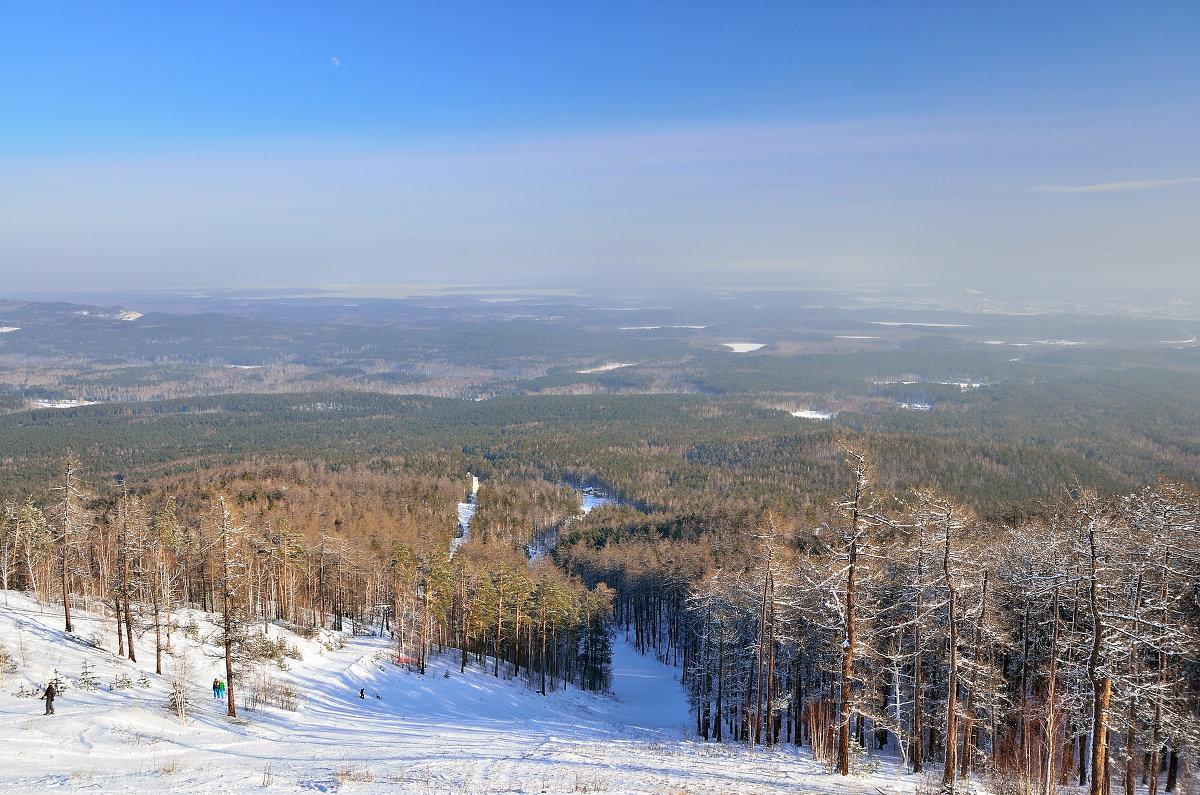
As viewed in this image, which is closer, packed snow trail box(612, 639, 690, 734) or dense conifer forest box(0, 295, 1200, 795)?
dense conifer forest box(0, 295, 1200, 795)

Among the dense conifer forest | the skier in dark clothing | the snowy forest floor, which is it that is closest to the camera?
the snowy forest floor

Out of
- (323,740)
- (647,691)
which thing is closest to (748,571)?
(647,691)

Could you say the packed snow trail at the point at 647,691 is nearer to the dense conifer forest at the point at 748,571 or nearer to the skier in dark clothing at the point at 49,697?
the dense conifer forest at the point at 748,571

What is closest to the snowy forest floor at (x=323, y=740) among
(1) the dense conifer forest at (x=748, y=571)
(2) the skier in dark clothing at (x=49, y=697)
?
(2) the skier in dark clothing at (x=49, y=697)

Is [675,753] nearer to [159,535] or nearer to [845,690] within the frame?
[845,690]

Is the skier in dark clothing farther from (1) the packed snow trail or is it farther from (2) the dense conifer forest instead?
(1) the packed snow trail

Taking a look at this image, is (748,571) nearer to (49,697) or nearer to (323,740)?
(323,740)

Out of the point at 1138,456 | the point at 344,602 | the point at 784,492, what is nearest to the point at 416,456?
the point at 784,492

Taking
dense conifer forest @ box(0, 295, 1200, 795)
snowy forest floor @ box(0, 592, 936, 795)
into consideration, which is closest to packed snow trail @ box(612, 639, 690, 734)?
dense conifer forest @ box(0, 295, 1200, 795)
